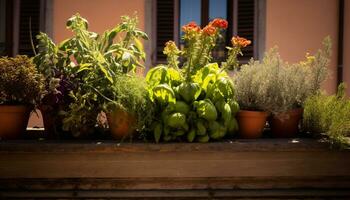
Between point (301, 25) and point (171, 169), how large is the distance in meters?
4.23

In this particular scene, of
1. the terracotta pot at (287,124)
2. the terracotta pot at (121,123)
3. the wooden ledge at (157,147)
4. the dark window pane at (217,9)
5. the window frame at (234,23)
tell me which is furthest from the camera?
the dark window pane at (217,9)

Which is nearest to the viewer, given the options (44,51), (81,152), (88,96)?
(81,152)

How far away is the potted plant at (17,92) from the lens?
2.11 m

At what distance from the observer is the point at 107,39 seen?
236cm

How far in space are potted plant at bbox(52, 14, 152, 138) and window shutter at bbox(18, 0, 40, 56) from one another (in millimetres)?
3560

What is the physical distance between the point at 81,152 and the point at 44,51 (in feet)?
1.85

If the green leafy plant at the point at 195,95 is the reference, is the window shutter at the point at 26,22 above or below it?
above

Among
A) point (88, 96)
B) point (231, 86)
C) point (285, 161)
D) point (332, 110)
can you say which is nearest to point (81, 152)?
point (88, 96)

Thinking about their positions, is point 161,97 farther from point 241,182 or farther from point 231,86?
point 241,182

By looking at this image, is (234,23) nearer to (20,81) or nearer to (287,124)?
(287,124)

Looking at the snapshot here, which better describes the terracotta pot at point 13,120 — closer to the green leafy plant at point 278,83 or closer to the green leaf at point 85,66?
the green leaf at point 85,66

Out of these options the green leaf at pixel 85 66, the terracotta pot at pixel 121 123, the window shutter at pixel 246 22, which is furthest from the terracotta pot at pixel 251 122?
the window shutter at pixel 246 22

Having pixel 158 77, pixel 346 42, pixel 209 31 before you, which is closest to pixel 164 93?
pixel 158 77

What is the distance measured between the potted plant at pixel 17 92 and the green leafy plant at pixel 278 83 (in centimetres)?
91
